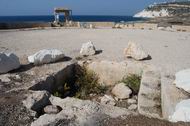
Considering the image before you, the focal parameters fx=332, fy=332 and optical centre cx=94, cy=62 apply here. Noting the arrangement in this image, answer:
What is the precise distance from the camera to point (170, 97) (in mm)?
6199

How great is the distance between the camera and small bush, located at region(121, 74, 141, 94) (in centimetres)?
852

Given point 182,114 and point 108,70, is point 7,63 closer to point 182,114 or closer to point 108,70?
point 108,70

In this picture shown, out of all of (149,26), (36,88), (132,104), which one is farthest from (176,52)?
(149,26)

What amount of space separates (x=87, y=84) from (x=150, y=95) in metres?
2.63

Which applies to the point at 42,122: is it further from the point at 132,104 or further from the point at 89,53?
the point at 89,53

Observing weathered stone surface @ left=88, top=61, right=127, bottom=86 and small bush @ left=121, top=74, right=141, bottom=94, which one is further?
weathered stone surface @ left=88, top=61, right=127, bottom=86

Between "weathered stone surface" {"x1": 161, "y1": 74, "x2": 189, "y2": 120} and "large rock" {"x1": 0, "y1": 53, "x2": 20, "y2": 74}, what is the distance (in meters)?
3.54

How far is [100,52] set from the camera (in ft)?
35.5

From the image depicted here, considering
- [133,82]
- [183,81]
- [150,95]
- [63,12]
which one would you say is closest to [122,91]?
[133,82]

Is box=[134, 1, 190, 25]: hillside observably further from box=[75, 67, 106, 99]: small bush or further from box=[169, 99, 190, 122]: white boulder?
box=[169, 99, 190, 122]: white boulder

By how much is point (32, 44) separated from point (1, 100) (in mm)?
6840

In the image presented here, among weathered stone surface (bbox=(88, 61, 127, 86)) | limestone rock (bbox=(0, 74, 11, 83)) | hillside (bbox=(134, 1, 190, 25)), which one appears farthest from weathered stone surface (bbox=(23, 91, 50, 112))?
hillside (bbox=(134, 1, 190, 25))

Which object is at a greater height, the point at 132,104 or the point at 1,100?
the point at 1,100

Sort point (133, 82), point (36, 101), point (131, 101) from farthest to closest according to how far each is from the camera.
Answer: point (133, 82) < point (131, 101) < point (36, 101)
